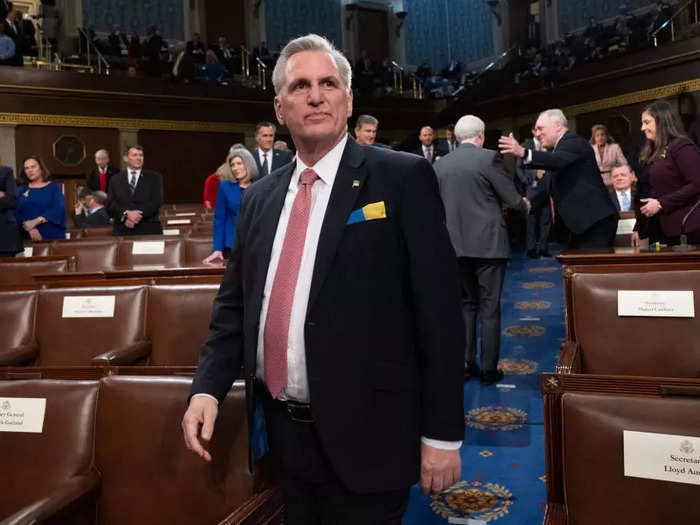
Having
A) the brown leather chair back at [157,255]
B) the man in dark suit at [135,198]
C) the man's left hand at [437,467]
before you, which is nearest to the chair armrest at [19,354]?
the brown leather chair back at [157,255]

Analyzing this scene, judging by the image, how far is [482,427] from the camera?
265 cm

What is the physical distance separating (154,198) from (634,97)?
803cm

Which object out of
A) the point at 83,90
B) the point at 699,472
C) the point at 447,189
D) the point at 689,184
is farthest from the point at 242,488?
the point at 83,90

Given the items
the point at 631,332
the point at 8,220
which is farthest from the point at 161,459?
the point at 8,220

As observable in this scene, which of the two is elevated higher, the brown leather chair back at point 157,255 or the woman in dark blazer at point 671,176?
the woman in dark blazer at point 671,176

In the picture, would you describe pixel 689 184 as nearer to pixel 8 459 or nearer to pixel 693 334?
pixel 693 334

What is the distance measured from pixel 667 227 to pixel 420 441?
2.38m

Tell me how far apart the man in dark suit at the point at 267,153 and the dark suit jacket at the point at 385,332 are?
3261 millimetres

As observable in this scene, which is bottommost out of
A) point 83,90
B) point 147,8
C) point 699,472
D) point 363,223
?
point 699,472

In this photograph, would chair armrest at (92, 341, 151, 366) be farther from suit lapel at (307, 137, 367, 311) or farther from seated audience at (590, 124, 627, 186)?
seated audience at (590, 124, 627, 186)

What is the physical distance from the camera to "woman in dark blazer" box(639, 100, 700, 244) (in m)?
2.96

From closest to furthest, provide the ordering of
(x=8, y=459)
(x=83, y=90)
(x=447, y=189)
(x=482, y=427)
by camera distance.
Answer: (x=8, y=459) → (x=482, y=427) → (x=447, y=189) → (x=83, y=90)

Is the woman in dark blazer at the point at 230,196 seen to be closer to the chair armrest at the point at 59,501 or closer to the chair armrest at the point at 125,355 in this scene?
the chair armrest at the point at 125,355

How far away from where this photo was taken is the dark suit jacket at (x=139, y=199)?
5105mm
